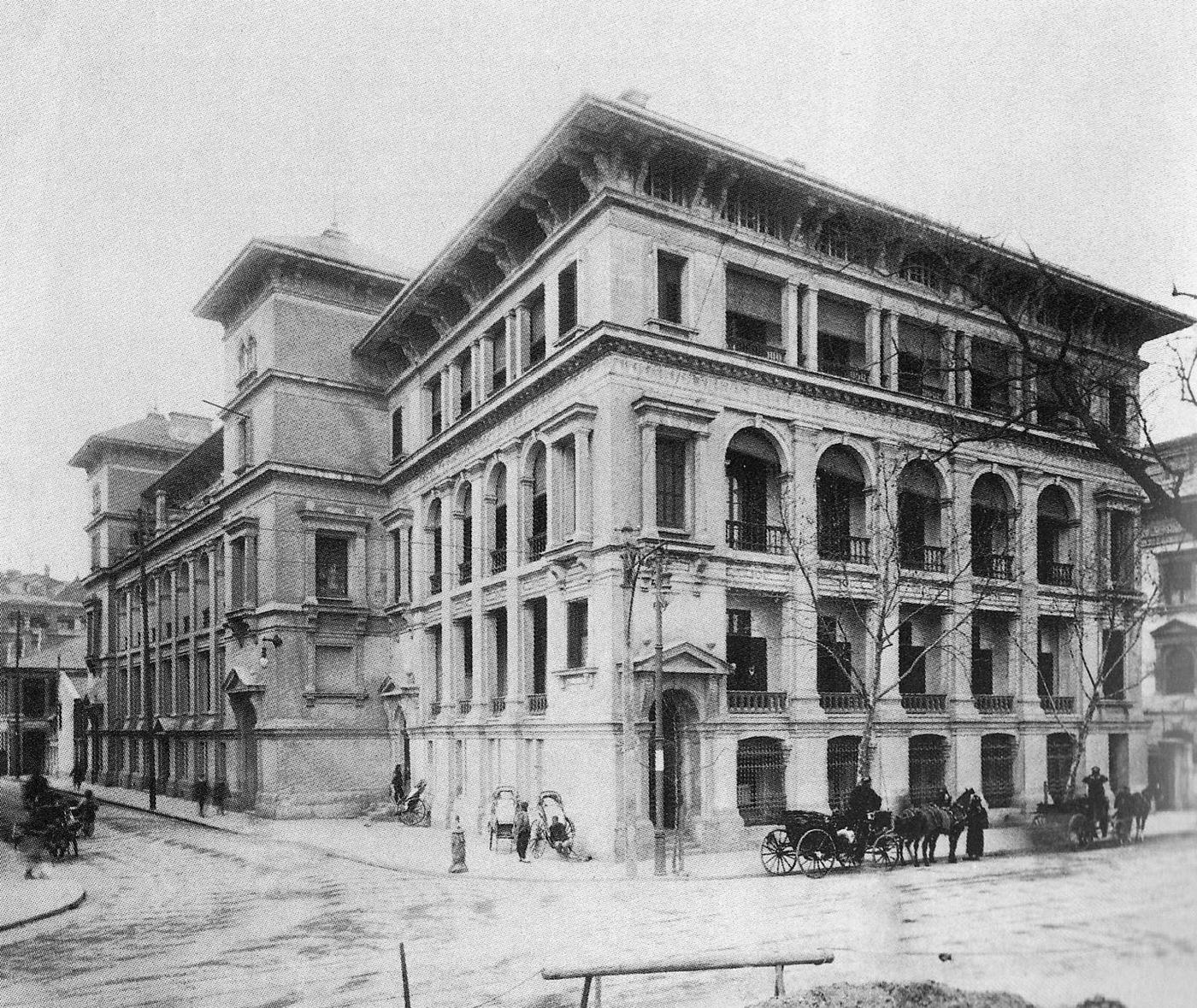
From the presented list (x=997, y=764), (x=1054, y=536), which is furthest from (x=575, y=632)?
(x=1054, y=536)

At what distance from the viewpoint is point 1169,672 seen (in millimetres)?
10422

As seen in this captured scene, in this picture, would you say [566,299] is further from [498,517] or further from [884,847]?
[884,847]

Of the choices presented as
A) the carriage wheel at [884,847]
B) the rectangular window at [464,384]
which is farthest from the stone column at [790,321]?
the carriage wheel at [884,847]

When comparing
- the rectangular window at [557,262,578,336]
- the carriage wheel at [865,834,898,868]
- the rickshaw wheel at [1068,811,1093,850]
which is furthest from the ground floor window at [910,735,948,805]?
the rectangular window at [557,262,578,336]

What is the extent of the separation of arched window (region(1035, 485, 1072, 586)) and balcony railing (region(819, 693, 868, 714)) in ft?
17.1

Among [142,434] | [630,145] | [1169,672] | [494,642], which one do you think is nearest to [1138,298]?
[1169,672]

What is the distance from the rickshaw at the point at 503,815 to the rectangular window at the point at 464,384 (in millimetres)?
11465

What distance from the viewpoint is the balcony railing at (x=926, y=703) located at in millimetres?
27000

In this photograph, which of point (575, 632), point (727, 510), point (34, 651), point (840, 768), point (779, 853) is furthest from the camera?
point (34, 651)

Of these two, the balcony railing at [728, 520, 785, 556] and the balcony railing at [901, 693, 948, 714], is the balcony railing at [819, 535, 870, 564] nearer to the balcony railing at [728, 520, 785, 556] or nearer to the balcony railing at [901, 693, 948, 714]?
the balcony railing at [728, 520, 785, 556]

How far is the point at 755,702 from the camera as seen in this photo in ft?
81.1

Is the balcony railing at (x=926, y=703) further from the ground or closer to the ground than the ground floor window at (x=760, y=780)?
further from the ground

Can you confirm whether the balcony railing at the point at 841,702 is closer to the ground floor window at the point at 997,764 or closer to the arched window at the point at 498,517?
the ground floor window at the point at 997,764

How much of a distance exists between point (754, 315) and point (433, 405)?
1342cm
